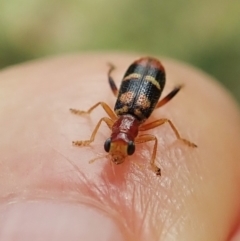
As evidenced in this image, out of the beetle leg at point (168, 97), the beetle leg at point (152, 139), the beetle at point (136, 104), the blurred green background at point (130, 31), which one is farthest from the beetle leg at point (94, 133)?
the blurred green background at point (130, 31)

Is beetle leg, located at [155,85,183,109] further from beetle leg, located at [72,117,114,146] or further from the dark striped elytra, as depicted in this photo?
beetle leg, located at [72,117,114,146]

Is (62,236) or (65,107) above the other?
(65,107)

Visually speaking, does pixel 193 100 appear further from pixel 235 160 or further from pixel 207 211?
pixel 207 211

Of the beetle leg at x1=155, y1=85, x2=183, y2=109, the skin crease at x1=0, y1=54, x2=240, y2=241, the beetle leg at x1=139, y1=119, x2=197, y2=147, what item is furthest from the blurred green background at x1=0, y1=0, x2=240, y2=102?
the beetle leg at x1=139, y1=119, x2=197, y2=147

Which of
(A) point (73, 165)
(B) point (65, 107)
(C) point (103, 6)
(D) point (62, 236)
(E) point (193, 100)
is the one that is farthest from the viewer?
(C) point (103, 6)

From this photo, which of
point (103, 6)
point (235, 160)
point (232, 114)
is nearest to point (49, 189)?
point (235, 160)

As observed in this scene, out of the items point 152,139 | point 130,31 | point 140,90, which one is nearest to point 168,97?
point 140,90

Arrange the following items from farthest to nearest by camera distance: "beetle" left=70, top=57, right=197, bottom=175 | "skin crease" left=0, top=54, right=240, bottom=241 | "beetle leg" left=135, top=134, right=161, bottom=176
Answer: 1. "beetle" left=70, top=57, right=197, bottom=175
2. "beetle leg" left=135, top=134, right=161, bottom=176
3. "skin crease" left=0, top=54, right=240, bottom=241
